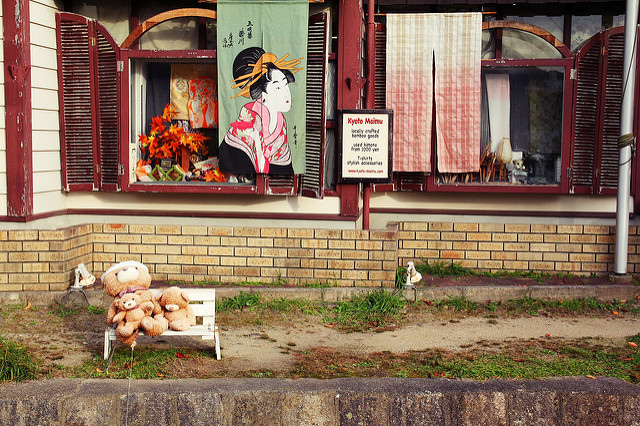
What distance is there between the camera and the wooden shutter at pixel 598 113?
9117 mm

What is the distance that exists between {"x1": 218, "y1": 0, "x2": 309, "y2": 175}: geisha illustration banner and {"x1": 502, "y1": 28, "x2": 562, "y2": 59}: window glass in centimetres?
256

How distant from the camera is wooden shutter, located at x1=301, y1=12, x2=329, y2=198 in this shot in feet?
28.5

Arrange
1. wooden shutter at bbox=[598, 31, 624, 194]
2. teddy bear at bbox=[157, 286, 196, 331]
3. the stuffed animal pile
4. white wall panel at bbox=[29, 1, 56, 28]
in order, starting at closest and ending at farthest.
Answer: the stuffed animal pile
teddy bear at bbox=[157, 286, 196, 331]
white wall panel at bbox=[29, 1, 56, 28]
wooden shutter at bbox=[598, 31, 624, 194]

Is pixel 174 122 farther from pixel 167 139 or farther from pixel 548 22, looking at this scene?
pixel 548 22

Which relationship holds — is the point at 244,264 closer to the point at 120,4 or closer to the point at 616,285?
the point at 120,4

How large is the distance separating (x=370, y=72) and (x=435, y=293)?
8.86 feet

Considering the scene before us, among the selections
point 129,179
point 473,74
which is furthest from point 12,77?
point 473,74

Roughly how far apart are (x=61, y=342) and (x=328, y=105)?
12.9 feet

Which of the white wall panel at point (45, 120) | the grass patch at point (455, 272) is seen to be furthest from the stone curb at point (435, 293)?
the white wall panel at point (45, 120)

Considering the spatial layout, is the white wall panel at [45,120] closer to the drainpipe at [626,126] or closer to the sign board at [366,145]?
the sign board at [366,145]

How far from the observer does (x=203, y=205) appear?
9.27 meters

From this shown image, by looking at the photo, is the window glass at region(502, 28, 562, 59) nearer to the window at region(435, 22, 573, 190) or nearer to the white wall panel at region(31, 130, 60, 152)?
the window at region(435, 22, 573, 190)

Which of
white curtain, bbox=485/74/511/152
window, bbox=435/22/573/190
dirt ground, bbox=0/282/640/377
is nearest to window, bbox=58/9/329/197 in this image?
dirt ground, bbox=0/282/640/377

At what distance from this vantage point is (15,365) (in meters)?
6.41
